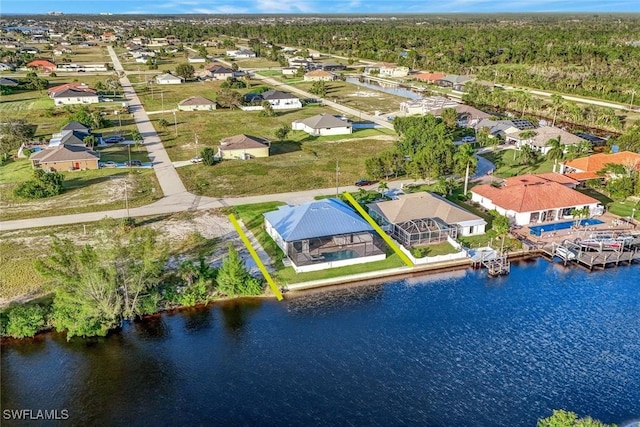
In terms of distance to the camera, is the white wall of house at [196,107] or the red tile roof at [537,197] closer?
the red tile roof at [537,197]

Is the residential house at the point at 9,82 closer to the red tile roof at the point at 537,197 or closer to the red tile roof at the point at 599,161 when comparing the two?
the red tile roof at the point at 537,197

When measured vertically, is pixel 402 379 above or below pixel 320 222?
below

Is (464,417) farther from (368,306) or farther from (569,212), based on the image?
(569,212)

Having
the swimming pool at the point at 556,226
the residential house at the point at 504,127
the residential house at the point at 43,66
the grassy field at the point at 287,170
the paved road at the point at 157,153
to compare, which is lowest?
the swimming pool at the point at 556,226

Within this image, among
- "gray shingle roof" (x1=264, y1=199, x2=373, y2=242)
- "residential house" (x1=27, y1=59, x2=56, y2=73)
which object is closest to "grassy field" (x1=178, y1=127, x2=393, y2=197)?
"gray shingle roof" (x1=264, y1=199, x2=373, y2=242)

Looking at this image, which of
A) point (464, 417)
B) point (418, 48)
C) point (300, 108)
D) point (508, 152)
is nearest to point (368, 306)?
point (464, 417)

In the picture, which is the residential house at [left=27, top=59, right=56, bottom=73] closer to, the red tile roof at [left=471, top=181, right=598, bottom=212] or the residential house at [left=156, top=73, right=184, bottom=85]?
the residential house at [left=156, top=73, right=184, bottom=85]

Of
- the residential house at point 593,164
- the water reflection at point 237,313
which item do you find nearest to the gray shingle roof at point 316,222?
the water reflection at point 237,313

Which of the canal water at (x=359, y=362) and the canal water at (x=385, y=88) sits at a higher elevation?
the canal water at (x=385, y=88)
